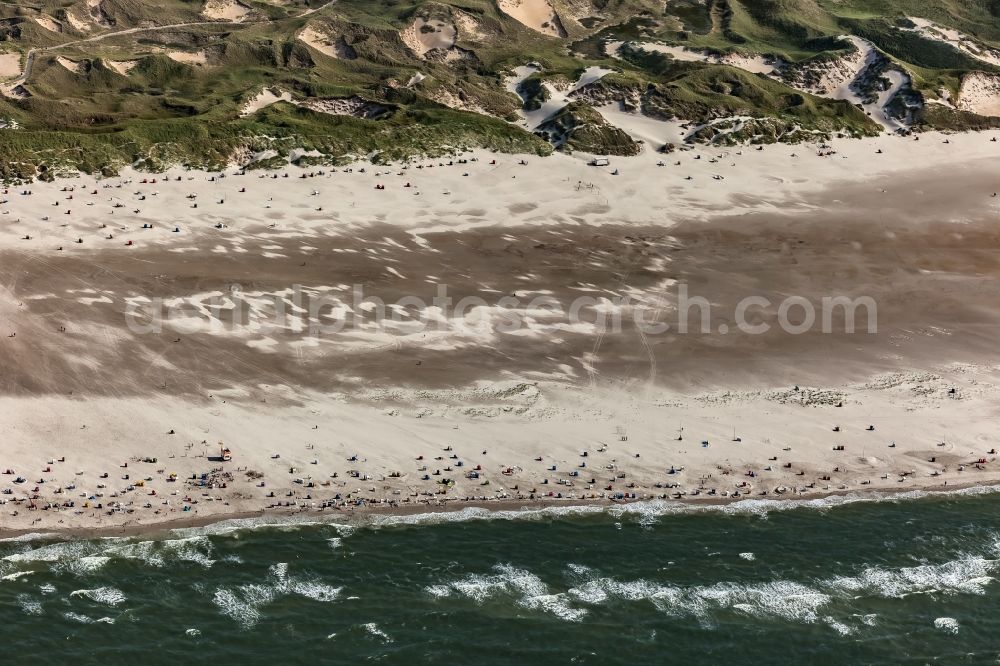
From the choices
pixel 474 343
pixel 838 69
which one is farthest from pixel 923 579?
pixel 838 69

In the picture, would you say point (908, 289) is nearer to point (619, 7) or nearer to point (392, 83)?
point (392, 83)

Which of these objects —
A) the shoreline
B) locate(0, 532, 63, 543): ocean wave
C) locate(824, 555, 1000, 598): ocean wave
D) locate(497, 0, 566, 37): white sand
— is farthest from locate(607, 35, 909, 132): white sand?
locate(0, 532, 63, 543): ocean wave

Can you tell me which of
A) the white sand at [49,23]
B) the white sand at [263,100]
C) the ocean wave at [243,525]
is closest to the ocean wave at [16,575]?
the ocean wave at [243,525]

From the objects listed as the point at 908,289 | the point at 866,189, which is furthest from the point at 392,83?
the point at 908,289

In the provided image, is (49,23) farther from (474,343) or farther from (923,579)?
(923,579)

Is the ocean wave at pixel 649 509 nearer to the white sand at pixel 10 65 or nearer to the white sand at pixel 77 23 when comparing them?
the white sand at pixel 10 65

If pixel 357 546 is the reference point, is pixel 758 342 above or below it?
above

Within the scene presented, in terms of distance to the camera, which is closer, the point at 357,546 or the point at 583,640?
the point at 583,640
